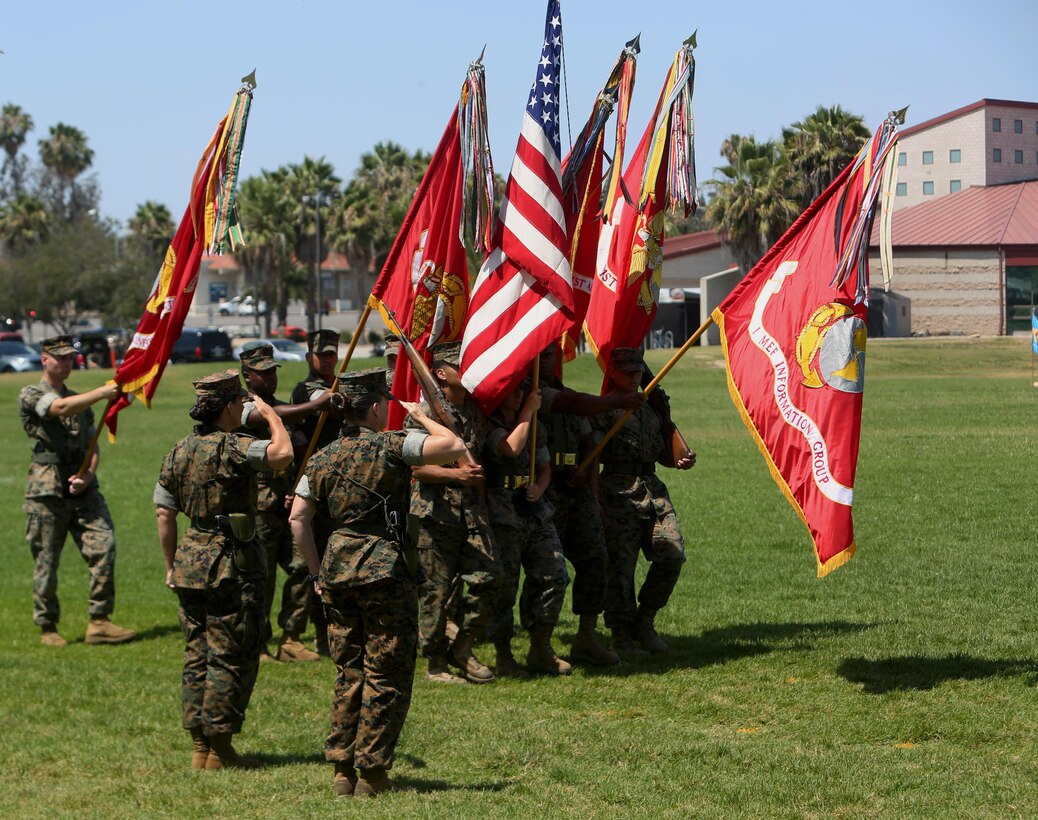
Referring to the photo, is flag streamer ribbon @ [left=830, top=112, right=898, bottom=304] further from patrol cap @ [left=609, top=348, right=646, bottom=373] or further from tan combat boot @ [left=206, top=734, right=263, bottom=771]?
tan combat boot @ [left=206, top=734, right=263, bottom=771]

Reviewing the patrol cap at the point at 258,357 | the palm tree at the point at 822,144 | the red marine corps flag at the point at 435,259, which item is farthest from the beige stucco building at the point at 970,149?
the patrol cap at the point at 258,357

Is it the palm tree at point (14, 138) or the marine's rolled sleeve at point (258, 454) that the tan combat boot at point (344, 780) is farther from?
the palm tree at point (14, 138)

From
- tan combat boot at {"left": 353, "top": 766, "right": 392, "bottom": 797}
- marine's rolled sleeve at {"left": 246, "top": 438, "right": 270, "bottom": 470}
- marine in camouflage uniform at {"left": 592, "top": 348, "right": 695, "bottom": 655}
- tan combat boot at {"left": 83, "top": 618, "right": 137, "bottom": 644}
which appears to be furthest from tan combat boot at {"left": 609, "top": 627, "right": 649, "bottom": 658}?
tan combat boot at {"left": 83, "top": 618, "right": 137, "bottom": 644}

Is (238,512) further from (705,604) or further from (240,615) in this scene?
A: (705,604)

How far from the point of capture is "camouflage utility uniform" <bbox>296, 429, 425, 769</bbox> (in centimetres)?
683

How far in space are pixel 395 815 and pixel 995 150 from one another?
39.5m

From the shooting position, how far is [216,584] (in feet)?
25.1

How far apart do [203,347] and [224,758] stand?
50.7 meters

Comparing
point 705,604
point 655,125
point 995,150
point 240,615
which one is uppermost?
point 995,150

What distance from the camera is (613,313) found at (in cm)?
1084

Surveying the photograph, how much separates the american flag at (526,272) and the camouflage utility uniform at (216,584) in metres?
1.99

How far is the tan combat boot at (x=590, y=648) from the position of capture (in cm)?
984

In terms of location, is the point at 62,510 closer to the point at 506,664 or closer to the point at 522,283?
the point at 506,664

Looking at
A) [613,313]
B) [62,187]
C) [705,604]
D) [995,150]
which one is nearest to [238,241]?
[613,313]
